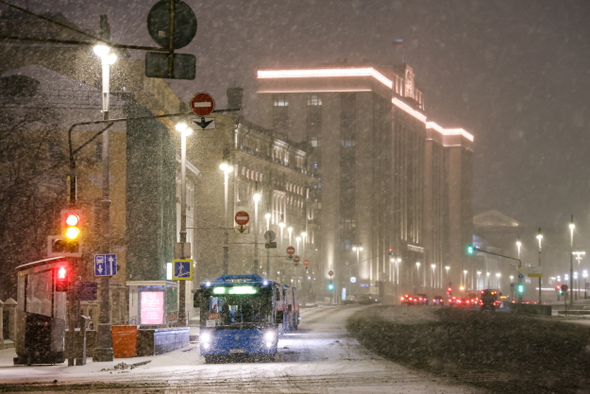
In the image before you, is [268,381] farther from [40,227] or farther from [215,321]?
[40,227]

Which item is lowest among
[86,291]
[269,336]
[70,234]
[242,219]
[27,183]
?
[269,336]

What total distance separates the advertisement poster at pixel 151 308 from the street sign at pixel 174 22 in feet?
88.4

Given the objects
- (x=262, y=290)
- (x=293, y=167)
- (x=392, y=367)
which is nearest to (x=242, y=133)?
(x=293, y=167)

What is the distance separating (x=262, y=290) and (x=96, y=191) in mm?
27259

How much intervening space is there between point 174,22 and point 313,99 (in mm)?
154011

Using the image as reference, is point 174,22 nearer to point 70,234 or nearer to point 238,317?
point 70,234

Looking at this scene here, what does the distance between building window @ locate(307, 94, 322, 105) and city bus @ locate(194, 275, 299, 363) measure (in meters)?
137

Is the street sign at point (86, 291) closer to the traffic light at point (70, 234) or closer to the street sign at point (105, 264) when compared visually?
the street sign at point (105, 264)

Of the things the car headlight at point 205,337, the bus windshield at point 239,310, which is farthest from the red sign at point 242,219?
the car headlight at point 205,337

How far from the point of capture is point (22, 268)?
2573 centimetres

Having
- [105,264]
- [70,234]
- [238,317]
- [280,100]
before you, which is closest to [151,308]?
[238,317]

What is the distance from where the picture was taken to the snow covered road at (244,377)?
16844mm

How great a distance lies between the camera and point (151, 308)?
3709 cm

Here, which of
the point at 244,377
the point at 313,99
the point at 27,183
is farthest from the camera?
the point at 313,99
